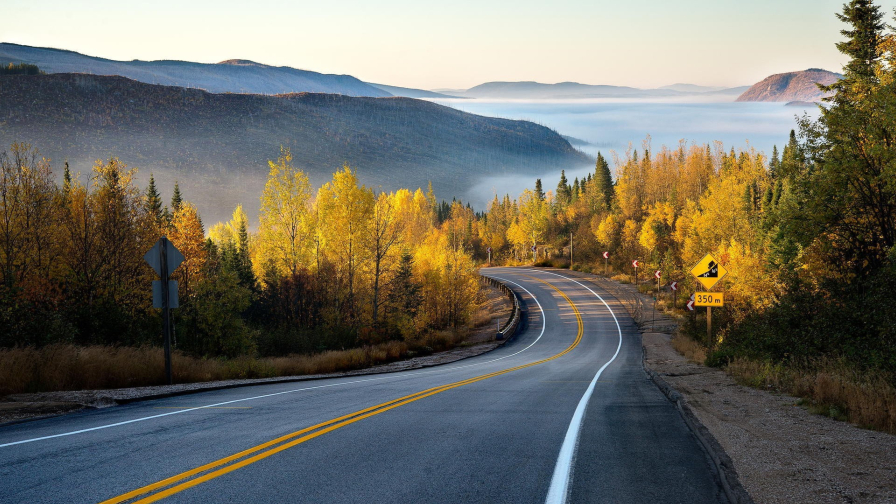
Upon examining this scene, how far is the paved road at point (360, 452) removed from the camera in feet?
15.3

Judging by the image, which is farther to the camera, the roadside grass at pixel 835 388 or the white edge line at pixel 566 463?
the roadside grass at pixel 835 388

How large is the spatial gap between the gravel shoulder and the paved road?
0.45 m

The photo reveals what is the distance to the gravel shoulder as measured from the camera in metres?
4.70

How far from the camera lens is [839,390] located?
363 inches

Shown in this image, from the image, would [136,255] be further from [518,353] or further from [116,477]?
[116,477]

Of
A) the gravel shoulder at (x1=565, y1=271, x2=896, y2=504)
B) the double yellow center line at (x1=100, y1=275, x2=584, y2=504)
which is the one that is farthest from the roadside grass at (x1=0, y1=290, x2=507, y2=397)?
the gravel shoulder at (x1=565, y1=271, x2=896, y2=504)

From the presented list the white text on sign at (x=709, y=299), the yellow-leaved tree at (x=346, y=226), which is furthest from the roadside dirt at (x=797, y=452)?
the yellow-leaved tree at (x=346, y=226)

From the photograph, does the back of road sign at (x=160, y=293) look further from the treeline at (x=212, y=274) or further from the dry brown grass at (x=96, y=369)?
the treeline at (x=212, y=274)

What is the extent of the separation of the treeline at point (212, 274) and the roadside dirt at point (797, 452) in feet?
61.9

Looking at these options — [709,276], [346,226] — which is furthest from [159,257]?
[346,226]

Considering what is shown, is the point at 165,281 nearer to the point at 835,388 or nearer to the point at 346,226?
the point at 835,388

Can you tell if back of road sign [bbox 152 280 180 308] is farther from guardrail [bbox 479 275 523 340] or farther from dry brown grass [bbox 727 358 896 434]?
guardrail [bbox 479 275 523 340]

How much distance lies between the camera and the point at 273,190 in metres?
41.3

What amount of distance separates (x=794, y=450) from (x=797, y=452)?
0.11 m
